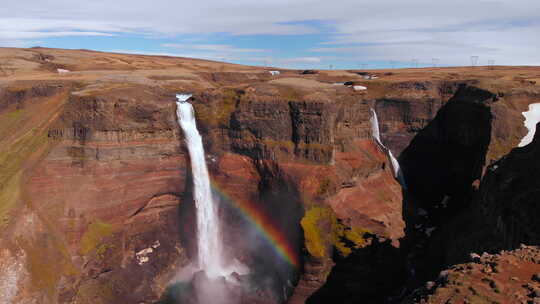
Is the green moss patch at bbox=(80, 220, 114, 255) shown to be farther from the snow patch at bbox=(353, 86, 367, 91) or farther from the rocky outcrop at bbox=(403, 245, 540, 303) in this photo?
the snow patch at bbox=(353, 86, 367, 91)

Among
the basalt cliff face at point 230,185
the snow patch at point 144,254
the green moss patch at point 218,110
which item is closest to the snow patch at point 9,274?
the basalt cliff face at point 230,185

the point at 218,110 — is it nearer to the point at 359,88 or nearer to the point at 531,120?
the point at 359,88

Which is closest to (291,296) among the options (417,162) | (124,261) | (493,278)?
(124,261)

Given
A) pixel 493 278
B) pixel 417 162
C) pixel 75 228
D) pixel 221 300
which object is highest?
pixel 493 278

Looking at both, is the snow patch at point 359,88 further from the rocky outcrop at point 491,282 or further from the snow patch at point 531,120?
the rocky outcrop at point 491,282

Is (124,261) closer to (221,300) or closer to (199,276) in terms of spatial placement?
(199,276)

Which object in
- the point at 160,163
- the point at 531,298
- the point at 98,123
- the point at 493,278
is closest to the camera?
the point at 531,298

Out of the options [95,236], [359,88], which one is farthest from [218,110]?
[359,88]

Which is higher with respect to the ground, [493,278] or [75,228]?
[493,278]
